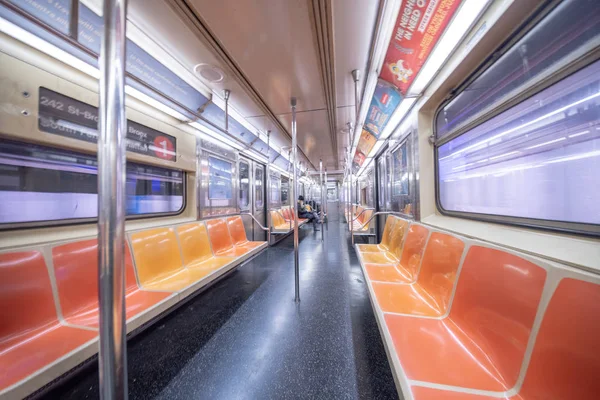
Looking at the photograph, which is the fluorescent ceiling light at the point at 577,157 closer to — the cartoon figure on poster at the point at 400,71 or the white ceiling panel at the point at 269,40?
the cartoon figure on poster at the point at 400,71

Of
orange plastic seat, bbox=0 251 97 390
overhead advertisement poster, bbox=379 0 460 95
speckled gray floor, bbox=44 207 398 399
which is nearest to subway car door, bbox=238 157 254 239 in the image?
speckled gray floor, bbox=44 207 398 399

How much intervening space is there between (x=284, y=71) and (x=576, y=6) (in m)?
1.94

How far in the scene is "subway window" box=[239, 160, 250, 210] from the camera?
14.0 ft

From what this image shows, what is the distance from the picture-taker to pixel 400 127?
2938mm

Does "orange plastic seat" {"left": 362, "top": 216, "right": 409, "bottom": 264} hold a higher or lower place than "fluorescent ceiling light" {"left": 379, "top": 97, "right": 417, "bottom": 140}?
lower

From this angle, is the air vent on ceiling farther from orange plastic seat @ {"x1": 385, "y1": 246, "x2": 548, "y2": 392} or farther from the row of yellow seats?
orange plastic seat @ {"x1": 385, "y1": 246, "x2": 548, "y2": 392}

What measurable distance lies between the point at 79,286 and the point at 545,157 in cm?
310

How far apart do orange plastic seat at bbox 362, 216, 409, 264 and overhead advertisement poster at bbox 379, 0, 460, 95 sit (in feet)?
5.37

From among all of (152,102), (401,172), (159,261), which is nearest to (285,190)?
(401,172)

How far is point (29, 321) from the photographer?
1.12 metres

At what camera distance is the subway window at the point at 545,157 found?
89 cm

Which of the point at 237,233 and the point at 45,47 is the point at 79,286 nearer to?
the point at 45,47

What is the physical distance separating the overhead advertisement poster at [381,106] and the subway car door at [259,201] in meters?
2.82

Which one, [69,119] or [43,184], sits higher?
[69,119]
